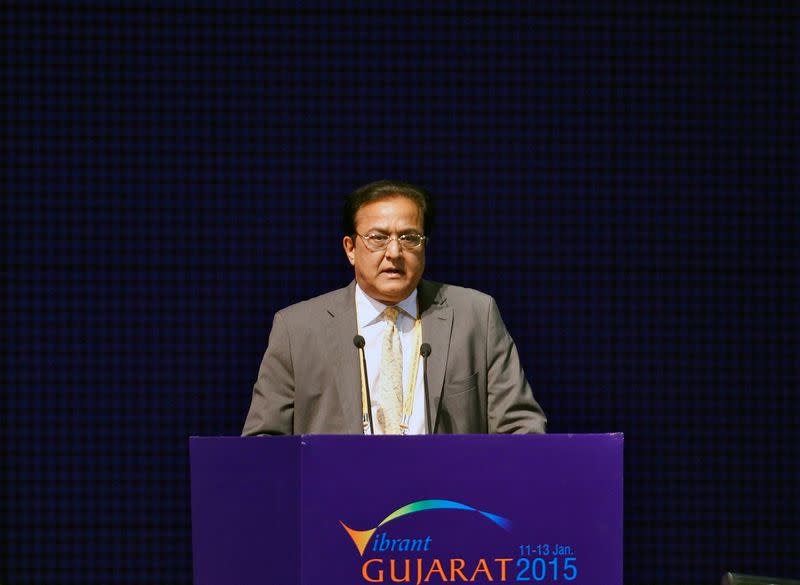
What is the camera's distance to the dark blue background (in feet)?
13.0

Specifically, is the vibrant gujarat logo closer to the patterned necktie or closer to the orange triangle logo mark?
the orange triangle logo mark

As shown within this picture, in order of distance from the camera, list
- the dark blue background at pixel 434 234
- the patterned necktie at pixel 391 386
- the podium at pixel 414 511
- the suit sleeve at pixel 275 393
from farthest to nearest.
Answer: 1. the dark blue background at pixel 434 234
2. the suit sleeve at pixel 275 393
3. the patterned necktie at pixel 391 386
4. the podium at pixel 414 511

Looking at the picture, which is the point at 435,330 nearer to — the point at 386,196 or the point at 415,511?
the point at 386,196

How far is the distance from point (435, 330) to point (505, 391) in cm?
27

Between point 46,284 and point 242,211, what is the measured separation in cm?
81

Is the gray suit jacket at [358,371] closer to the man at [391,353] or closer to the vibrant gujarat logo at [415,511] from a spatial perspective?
the man at [391,353]

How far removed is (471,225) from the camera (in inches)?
159

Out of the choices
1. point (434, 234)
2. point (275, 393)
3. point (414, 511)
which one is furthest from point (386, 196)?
point (414, 511)

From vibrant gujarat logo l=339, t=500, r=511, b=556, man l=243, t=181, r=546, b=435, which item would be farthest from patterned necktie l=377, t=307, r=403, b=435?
vibrant gujarat logo l=339, t=500, r=511, b=556

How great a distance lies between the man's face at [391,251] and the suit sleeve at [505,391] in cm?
30

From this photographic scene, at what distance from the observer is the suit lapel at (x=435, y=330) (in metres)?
2.86

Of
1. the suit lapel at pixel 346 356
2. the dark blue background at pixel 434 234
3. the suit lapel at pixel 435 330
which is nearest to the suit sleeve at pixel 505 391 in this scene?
the suit lapel at pixel 435 330

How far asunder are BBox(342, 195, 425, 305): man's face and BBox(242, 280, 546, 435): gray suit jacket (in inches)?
5.6

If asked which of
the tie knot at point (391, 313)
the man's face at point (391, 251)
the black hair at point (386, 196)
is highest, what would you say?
the black hair at point (386, 196)
